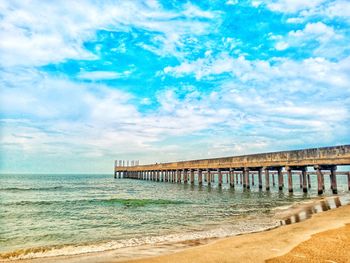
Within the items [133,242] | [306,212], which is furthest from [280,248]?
[306,212]

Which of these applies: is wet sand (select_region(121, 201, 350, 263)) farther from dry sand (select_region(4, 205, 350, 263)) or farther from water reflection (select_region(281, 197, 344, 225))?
water reflection (select_region(281, 197, 344, 225))

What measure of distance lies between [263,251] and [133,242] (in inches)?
182

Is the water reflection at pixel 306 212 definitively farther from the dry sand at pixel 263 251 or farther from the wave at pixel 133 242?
the dry sand at pixel 263 251

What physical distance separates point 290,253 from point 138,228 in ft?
24.2

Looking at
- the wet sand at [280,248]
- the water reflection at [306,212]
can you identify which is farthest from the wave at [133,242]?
the water reflection at [306,212]

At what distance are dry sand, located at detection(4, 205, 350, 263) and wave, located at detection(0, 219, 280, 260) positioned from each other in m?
0.74

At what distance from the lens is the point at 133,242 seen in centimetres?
1038

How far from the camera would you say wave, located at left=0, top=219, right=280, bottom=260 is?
9.03 metres

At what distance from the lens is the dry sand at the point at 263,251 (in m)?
7.33

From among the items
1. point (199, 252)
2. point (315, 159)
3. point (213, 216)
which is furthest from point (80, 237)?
point (315, 159)

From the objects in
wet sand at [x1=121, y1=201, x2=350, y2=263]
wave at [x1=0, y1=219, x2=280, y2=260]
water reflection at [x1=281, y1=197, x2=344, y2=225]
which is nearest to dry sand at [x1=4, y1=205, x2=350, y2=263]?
wet sand at [x1=121, y1=201, x2=350, y2=263]

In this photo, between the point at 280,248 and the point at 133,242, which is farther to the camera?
the point at 133,242

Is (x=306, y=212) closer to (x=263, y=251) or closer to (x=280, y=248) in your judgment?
(x=280, y=248)

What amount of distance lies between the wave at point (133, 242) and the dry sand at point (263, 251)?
74cm
